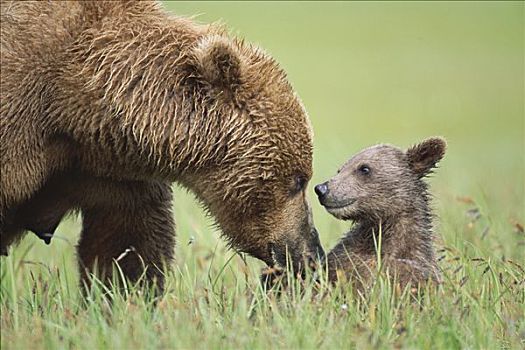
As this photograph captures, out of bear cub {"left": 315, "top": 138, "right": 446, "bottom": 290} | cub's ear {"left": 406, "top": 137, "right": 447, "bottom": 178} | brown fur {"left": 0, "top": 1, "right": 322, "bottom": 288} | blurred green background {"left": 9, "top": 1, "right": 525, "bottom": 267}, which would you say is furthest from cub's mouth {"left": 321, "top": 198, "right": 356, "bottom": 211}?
blurred green background {"left": 9, "top": 1, "right": 525, "bottom": 267}

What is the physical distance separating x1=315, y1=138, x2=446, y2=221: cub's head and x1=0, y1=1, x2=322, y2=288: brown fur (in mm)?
213

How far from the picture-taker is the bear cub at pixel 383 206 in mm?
6527

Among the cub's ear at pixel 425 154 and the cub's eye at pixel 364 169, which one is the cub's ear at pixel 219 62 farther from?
the cub's ear at pixel 425 154

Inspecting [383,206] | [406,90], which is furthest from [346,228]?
[406,90]

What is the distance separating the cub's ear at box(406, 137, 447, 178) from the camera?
6633 millimetres

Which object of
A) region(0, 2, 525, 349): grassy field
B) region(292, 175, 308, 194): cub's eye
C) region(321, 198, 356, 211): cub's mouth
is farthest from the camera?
region(321, 198, 356, 211): cub's mouth

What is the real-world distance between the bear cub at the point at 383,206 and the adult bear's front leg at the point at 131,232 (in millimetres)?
1090

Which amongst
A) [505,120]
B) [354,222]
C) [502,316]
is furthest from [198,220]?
[505,120]

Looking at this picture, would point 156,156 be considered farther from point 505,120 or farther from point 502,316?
point 505,120

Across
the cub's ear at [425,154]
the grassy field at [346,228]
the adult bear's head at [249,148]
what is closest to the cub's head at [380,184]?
the cub's ear at [425,154]

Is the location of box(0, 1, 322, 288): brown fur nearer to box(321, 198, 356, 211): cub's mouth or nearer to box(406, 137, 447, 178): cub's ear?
box(321, 198, 356, 211): cub's mouth

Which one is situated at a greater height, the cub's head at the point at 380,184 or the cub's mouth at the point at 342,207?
the cub's head at the point at 380,184

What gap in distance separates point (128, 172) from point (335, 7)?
30.0 metres

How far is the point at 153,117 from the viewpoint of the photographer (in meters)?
6.23
